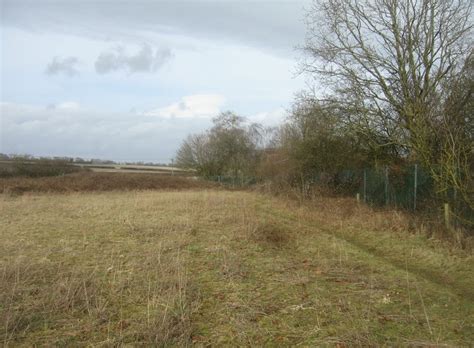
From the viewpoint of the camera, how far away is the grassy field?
15.8 feet

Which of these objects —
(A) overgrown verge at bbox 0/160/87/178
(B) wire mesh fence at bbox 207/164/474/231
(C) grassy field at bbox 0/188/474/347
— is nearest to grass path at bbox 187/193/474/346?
(C) grassy field at bbox 0/188/474/347

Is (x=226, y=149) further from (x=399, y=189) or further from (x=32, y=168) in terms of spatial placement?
(x=399, y=189)

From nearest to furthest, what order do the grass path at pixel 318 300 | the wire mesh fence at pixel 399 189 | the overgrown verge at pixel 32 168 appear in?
the grass path at pixel 318 300, the wire mesh fence at pixel 399 189, the overgrown verge at pixel 32 168

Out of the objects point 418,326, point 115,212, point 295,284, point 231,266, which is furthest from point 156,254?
point 115,212

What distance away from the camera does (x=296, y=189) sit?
22453mm

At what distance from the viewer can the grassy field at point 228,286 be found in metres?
4.81

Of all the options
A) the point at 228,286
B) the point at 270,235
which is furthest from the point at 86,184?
the point at 228,286

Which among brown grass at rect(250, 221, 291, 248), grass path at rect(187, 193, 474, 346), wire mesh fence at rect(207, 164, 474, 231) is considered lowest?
grass path at rect(187, 193, 474, 346)

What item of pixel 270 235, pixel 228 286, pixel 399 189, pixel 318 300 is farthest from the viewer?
pixel 399 189

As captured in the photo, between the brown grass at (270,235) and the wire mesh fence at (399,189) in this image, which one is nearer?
the brown grass at (270,235)

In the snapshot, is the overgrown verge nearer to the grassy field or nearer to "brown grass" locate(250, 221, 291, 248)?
the grassy field

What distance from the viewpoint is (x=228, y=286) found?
660 cm

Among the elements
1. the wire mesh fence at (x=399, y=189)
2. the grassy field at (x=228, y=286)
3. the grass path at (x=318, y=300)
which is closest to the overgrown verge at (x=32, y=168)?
the wire mesh fence at (x=399, y=189)

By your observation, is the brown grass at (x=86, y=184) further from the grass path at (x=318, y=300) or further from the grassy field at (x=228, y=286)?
the grass path at (x=318, y=300)
